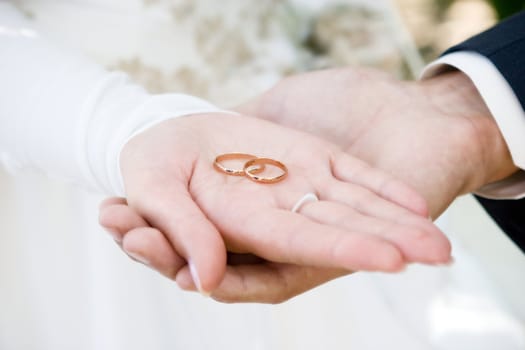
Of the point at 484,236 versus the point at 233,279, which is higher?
the point at 233,279

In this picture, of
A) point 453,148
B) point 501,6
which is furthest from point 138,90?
point 501,6

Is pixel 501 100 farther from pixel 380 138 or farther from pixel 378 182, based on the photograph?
pixel 378 182

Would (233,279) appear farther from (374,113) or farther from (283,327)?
(374,113)

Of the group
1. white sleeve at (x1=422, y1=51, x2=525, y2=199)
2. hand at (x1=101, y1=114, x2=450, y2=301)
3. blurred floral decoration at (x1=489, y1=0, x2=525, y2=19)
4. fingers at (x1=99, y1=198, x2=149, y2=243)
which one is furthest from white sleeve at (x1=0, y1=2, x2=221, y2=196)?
blurred floral decoration at (x1=489, y1=0, x2=525, y2=19)

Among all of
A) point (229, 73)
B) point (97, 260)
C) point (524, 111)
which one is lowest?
point (97, 260)

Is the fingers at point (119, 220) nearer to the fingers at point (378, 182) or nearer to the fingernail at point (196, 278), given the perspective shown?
the fingernail at point (196, 278)

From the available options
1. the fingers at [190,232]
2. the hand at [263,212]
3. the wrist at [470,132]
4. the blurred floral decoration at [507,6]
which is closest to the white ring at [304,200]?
the hand at [263,212]

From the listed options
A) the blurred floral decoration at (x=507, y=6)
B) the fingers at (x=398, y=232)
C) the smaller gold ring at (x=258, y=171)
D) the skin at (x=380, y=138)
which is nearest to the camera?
the fingers at (x=398, y=232)

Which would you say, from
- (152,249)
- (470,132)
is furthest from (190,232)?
(470,132)
